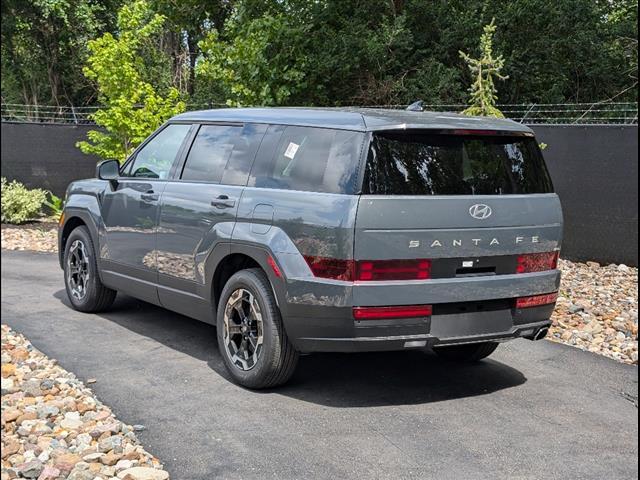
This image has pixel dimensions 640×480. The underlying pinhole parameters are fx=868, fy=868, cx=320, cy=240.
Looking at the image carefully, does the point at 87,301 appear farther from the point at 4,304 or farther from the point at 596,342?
the point at 596,342

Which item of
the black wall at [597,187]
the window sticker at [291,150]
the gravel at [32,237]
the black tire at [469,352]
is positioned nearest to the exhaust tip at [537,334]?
the black tire at [469,352]

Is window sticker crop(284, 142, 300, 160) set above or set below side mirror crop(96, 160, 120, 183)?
above

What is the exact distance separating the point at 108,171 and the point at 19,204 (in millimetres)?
9270

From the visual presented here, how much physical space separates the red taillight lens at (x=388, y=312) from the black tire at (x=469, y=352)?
1363mm

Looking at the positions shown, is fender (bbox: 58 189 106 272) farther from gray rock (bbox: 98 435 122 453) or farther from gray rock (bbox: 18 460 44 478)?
gray rock (bbox: 18 460 44 478)

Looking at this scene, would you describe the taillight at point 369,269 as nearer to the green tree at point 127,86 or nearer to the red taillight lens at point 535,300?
the red taillight lens at point 535,300

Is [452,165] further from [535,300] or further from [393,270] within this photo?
[535,300]

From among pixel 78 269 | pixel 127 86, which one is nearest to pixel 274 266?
pixel 78 269

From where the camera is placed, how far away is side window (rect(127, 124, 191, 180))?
6695mm

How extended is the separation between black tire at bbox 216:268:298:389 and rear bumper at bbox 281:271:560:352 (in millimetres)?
126

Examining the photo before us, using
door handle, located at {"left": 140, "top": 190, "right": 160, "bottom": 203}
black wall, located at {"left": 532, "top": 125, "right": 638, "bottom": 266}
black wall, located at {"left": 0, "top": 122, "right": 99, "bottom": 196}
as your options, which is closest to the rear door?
door handle, located at {"left": 140, "top": 190, "right": 160, "bottom": 203}

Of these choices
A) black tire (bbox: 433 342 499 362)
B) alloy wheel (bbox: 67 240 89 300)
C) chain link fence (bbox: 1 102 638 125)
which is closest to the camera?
black tire (bbox: 433 342 499 362)

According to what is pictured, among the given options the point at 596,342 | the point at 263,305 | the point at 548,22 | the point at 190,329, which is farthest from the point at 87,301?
the point at 548,22

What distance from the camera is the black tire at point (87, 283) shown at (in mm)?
7539
